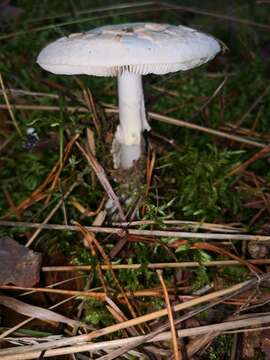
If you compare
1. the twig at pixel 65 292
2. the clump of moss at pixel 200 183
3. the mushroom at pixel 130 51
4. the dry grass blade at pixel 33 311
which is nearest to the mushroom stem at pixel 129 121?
the mushroom at pixel 130 51

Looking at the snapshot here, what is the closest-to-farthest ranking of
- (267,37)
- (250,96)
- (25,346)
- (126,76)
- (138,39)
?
(25,346), (138,39), (126,76), (250,96), (267,37)

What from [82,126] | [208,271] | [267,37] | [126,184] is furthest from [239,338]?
[267,37]

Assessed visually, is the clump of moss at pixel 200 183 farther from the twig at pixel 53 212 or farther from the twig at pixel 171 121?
the twig at pixel 53 212

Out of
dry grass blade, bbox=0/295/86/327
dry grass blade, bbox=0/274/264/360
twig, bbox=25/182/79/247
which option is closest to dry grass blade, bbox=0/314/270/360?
dry grass blade, bbox=0/274/264/360

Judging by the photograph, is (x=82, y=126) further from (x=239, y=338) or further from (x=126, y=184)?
(x=239, y=338)

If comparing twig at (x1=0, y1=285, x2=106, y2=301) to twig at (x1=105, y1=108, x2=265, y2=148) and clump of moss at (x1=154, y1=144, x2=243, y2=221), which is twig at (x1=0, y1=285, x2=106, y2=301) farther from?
twig at (x1=105, y1=108, x2=265, y2=148)

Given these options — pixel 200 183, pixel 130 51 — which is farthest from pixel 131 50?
pixel 200 183

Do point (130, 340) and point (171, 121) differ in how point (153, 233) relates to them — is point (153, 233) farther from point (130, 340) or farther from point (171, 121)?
point (171, 121)
